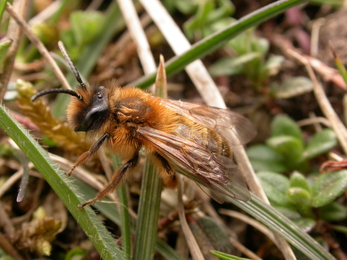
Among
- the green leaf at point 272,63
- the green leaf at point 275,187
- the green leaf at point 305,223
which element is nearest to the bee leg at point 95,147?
the green leaf at point 275,187

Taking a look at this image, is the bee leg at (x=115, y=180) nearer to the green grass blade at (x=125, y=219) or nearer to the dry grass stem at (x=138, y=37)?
the green grass blade at (x=125, y=219)

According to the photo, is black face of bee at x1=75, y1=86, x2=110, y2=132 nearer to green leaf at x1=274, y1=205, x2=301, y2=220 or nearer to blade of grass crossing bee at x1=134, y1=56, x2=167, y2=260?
blade of grass crossing bee at x1=134, y1=56, x2=167, y2=260

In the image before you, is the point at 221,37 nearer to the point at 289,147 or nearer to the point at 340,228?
the point at 289,147

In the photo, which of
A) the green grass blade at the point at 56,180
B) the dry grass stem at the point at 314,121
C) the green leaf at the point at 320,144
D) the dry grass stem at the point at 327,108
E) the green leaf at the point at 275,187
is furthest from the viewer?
the dry grass stem at the point at 314,121

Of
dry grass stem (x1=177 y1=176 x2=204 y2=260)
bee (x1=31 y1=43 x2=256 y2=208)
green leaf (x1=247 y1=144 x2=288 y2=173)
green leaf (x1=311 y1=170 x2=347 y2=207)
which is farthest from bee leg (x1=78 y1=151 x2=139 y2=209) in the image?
green leaf (x1=311 y1=170 x2=347 y2=207)

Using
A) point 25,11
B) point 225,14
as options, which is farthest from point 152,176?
point 225,14

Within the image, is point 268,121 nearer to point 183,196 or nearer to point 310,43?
point 310,43
